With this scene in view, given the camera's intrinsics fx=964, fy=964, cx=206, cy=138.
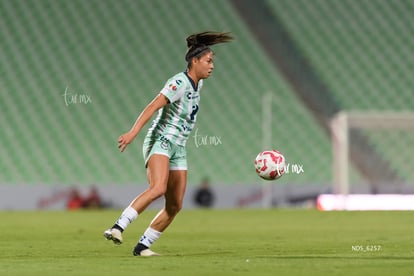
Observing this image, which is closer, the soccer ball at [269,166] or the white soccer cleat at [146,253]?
the white soccer cleat at [146,253]

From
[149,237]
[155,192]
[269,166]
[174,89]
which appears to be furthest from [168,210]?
[174,89]

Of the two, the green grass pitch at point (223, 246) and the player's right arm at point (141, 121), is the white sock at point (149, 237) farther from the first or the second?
the player's right arm at point (141, 121)

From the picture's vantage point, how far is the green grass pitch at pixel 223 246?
653 centimetres

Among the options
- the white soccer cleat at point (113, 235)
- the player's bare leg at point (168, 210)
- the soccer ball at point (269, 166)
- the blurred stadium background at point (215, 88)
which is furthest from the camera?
the blurred stadium background at point (215, 88)

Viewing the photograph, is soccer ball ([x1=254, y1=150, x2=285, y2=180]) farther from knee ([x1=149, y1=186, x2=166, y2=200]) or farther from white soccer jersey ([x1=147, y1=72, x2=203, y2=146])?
knee ([x1=149, y1=186, x2=166, y2=200])

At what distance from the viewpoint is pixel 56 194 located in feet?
65.7

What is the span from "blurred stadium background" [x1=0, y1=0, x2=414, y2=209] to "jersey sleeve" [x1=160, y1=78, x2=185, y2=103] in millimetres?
11817

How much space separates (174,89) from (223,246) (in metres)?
2.18

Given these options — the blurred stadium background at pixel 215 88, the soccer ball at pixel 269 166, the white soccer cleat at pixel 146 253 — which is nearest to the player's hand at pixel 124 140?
the white soccer cleat at pixel 146 253

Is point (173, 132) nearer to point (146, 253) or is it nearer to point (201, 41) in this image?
point (201, 41)

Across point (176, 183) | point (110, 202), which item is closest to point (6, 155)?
point (110, 202)

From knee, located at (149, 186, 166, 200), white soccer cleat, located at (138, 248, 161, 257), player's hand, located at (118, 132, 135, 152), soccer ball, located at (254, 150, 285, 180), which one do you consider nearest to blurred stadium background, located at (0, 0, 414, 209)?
soccer ball, located at (254, 150, 285, 180)

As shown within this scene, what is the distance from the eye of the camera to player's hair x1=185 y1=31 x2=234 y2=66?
26.8 feet

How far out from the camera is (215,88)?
2303cm
